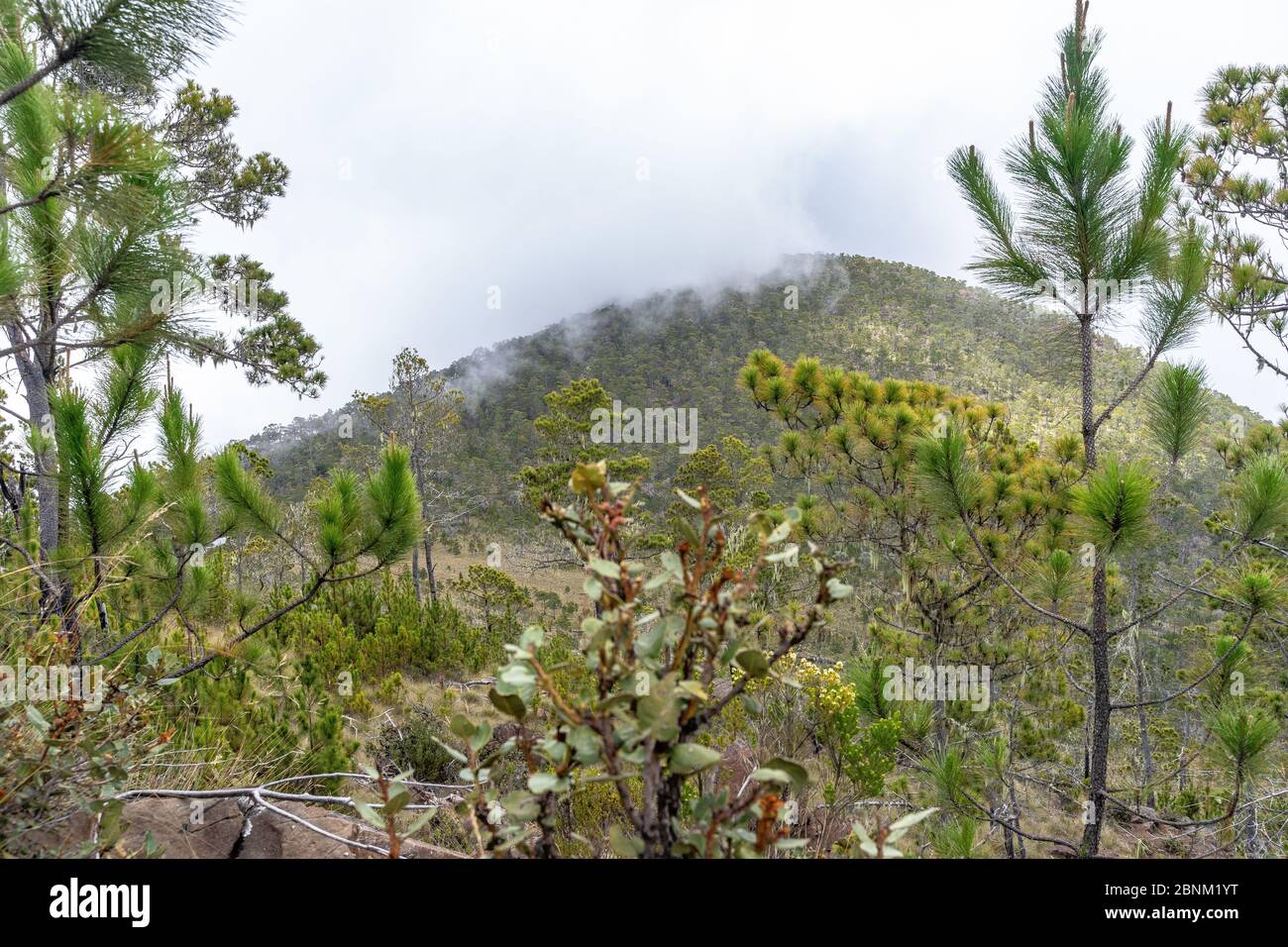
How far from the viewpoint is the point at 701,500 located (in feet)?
3.51

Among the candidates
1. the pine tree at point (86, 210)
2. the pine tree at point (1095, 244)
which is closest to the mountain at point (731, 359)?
the pine tree at point (1095, 244)

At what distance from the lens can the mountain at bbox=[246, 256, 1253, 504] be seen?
29328 mm

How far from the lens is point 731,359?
37.4 metres

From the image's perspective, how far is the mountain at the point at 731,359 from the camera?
2933 centimetres
